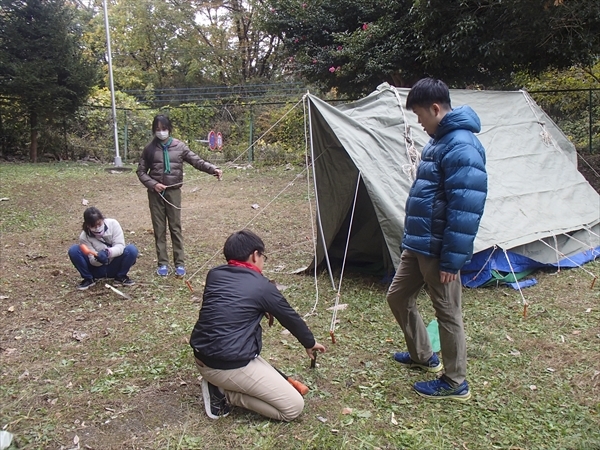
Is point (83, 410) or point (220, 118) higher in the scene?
point (220, 118)

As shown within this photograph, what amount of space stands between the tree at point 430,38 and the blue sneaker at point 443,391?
428 centimetres

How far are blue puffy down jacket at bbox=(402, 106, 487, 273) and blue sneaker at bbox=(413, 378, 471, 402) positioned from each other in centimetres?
71

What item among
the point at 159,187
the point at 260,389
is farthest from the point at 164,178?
the point at 260,389

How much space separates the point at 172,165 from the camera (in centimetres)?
480

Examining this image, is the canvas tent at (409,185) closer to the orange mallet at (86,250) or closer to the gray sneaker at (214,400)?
the gray sneaker at (214,400)

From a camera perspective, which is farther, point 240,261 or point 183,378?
point 183,378

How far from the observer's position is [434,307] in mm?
2645

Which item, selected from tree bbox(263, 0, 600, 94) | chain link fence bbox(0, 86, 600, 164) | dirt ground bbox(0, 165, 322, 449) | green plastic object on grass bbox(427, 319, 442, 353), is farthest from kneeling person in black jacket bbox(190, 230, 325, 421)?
chain link fence bbox(0, 86, 600, 164)

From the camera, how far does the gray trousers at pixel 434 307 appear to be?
8.53 ft

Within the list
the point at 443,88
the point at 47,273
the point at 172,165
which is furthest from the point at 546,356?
the point at 47,273

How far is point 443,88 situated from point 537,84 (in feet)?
33.1

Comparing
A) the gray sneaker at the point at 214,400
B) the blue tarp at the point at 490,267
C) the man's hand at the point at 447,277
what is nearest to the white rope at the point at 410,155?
the blue tarp at the point at 490,267

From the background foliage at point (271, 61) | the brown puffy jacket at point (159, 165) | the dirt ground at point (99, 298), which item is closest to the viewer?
the dirt ground at point (99, 298)

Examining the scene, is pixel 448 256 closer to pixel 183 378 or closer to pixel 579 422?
pixel 579 422
